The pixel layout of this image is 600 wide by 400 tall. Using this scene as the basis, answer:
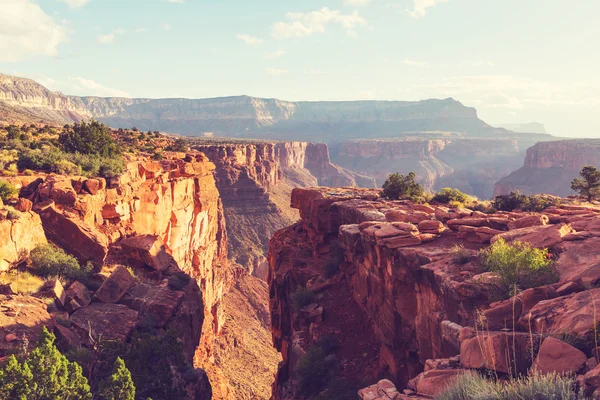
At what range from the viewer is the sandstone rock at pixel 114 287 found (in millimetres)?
16234

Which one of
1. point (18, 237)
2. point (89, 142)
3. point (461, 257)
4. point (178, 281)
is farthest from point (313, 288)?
point (89, 142)

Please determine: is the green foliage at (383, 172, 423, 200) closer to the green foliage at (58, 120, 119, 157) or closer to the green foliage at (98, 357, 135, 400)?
the green foliage at (58, 120, 119, 157)

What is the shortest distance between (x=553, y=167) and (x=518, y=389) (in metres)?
127

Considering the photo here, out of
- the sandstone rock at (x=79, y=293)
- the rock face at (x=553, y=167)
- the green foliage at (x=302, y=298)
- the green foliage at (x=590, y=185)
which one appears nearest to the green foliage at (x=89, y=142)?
the sandstone rock at (x=79, y=293)

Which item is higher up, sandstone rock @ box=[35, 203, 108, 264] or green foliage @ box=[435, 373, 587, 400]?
green foliage @ box=[435, 373, 587, 400]

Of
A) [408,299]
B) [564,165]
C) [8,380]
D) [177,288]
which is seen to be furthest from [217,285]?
[564,165]

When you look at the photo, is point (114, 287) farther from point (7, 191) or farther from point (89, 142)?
point (89, 142)

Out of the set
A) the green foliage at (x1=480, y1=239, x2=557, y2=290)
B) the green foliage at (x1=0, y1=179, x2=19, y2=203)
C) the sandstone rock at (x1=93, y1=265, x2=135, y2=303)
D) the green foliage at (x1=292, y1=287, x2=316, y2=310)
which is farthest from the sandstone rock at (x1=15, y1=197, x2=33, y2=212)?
the green foliage at (x1=480, y1=239, x2=557, y2=290)

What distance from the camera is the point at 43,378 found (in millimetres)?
9531

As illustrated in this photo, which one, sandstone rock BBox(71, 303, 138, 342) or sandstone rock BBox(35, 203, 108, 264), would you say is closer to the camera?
sandstone rock BBox(71, 303, 138, 342)

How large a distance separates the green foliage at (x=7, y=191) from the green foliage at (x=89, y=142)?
8.73 metres

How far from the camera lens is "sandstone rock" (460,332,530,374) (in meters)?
7.09

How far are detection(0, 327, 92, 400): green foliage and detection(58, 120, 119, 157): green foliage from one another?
59.3 ft

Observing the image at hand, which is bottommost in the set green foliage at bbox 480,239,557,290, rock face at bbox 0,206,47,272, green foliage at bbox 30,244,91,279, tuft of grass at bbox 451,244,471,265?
green foliage at bbox 30,244,91,279
